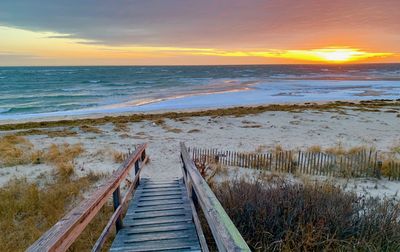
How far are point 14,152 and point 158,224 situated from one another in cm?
1067

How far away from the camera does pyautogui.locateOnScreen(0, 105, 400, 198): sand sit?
11.3 meters

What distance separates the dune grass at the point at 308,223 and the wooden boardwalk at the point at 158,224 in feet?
2.66

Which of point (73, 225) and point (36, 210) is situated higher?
point (73, 225)

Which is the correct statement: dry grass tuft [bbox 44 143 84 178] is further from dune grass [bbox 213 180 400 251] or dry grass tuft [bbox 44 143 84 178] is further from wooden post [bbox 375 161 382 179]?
wooden post [bbox 375 161 382 179]

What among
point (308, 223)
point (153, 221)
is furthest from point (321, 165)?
point (153, 221)

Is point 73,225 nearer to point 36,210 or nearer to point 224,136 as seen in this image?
point 36,210

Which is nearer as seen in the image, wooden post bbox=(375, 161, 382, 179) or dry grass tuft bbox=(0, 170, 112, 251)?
dry grass tuft bbox=(0, 170, 112, 251)

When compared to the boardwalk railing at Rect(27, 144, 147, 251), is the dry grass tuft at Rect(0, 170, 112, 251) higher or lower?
lower

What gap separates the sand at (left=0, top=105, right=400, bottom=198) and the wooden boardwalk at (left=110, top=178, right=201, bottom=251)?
4.26 metres

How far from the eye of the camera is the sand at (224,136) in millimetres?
11320

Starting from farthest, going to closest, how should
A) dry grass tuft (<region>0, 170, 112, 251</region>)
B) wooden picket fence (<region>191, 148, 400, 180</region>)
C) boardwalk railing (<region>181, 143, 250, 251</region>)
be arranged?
wooden picket fence (<region>191, 148, 400, 180</region>) < dry grass tuft (<region>0, 170, 112, 251</region>) < boardwalk railing (<region>181, 143, 250, 251</region>)

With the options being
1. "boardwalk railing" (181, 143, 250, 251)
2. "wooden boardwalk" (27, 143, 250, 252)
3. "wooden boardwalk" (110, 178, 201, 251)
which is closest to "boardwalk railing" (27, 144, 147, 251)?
"wooden boardwalk" (27, 143, 250, 252)

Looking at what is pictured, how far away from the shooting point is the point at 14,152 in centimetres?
1252

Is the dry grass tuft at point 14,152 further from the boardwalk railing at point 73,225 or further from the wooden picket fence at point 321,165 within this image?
the boardwalk railing at point 73,225
